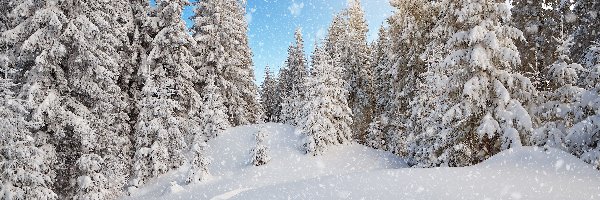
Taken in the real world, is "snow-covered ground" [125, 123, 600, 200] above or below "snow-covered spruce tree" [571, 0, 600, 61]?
below

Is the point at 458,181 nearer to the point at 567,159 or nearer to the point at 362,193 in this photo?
the point at 362,193

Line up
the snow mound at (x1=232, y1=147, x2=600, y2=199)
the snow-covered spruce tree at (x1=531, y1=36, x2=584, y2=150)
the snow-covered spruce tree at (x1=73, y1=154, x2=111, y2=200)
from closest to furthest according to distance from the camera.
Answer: the snow mound at (x1=232, y1=147, x2=600, y2=199) → the snow-covered spruce tree at (x1=531, y1=36, x2=584, y2=150) → the snow-covered spruce tree at (x1=73, y1=154, x2=111, y2=200)

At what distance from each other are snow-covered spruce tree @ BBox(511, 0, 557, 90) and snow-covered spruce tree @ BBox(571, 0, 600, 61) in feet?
4.15

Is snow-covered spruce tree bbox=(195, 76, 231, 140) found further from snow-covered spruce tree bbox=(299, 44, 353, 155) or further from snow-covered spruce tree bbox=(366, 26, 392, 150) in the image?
snow-covered spruce tree bbox=(366, 26, 392, 150)

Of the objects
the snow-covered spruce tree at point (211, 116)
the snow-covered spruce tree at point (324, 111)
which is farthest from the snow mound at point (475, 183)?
the snow-covered spruce tree at point (211, 116)

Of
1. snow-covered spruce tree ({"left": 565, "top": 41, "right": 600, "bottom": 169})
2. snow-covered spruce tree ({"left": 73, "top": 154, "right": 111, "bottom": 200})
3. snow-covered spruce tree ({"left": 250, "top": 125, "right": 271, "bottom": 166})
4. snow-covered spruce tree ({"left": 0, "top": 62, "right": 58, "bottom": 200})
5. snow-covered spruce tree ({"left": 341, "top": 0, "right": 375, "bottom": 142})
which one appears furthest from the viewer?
snow-covered spruce tree ({"left": 341, "top": 0, "right": 375, "bottom": 142})

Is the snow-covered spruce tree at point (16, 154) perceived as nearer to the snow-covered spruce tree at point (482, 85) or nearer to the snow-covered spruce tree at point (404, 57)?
the snow-covered spruce tree at point (482, 85)

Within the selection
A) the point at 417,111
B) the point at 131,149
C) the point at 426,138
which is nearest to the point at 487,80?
the point at 426,138

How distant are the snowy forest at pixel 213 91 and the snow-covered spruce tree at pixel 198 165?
0.19 feet

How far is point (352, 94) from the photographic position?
37844mm

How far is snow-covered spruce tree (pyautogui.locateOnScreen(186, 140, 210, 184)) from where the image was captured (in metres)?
23.5

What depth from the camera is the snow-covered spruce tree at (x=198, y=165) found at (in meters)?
23.5

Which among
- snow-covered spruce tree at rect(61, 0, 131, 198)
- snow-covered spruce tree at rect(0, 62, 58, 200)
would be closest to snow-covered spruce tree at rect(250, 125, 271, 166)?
snow-covered spruce tree at rect(61, 0, 131, 198)

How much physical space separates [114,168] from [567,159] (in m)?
18.3
